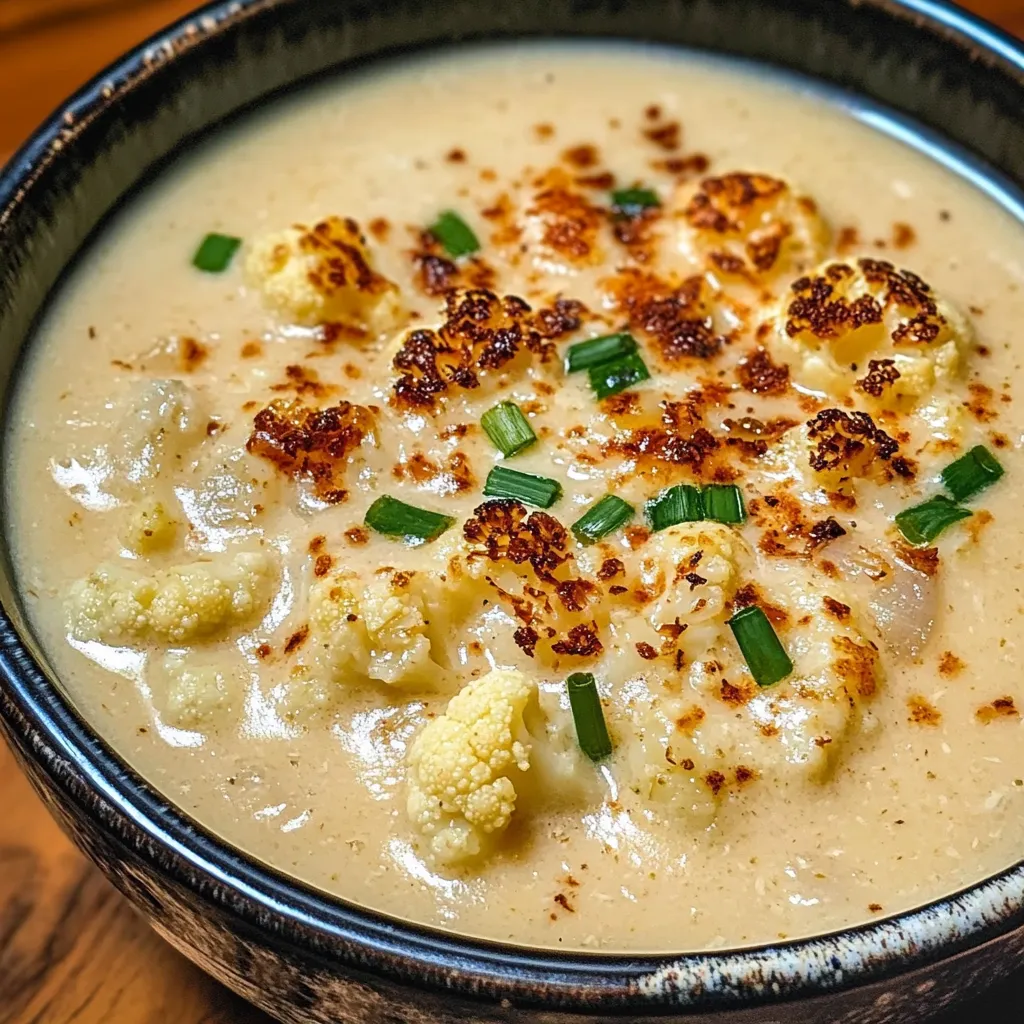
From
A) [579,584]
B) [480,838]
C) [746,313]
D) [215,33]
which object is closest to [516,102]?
[215,33]

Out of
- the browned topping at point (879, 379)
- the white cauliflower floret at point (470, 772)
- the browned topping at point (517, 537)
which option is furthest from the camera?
the browned topping at point (879, 379)

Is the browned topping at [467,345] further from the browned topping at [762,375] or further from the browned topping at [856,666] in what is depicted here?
the browned topping at [856,666]

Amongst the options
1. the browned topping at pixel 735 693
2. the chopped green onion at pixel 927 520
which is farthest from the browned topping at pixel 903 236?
the browned topping at pixel 735 693

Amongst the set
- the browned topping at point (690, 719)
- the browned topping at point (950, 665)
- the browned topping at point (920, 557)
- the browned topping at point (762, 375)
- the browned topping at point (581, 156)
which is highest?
the browned topping at point (581, 156)

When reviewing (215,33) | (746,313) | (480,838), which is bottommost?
(480,838)

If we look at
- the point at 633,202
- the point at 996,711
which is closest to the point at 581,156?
the point at 633,202

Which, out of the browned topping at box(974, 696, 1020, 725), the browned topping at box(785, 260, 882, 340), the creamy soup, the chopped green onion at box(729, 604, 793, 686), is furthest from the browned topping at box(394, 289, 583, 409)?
the browned topping at box(974, 696, 1020, 725)

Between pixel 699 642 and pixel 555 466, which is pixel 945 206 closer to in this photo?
pixel 555 466
